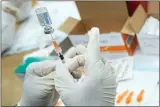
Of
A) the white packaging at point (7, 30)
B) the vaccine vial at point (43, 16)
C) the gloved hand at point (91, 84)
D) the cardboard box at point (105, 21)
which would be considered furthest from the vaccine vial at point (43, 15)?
the white packaging at point (7, 30)

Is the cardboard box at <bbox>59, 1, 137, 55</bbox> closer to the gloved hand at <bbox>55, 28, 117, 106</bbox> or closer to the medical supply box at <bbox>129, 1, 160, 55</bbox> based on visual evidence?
the medical supply box at <bbox>129, 1, 160, 55</bbox>

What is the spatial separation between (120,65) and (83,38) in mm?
236

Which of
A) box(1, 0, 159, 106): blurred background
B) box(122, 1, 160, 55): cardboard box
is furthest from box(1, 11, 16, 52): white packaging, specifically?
box(122, 1, 160, 55): cardboard box

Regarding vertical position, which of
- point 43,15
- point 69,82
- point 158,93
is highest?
point 43,15

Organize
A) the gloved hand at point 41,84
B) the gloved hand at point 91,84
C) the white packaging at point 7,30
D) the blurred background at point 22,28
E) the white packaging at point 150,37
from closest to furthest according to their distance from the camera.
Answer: the gloved hand at point 91,84, the gloved hand at point 41,84, the white packaging at point 150,37, the blurred background at point 22,28, the white packaging at point 7,30

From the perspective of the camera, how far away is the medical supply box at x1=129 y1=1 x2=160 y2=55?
1402 mm

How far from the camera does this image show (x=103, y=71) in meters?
0.84

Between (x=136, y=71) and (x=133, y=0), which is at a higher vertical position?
(x=133, y=0)

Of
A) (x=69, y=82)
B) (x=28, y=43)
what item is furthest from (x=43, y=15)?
(x=28, y=43)

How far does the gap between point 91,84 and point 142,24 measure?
0.72 metres

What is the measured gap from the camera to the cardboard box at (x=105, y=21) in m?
1.44

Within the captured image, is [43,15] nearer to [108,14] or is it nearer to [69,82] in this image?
[69,82]

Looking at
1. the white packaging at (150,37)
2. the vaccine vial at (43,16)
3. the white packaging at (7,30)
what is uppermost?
the vaccine vial at (43,16)

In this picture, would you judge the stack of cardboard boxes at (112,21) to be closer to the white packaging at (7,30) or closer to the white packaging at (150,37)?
the white packaging at (150,37)
